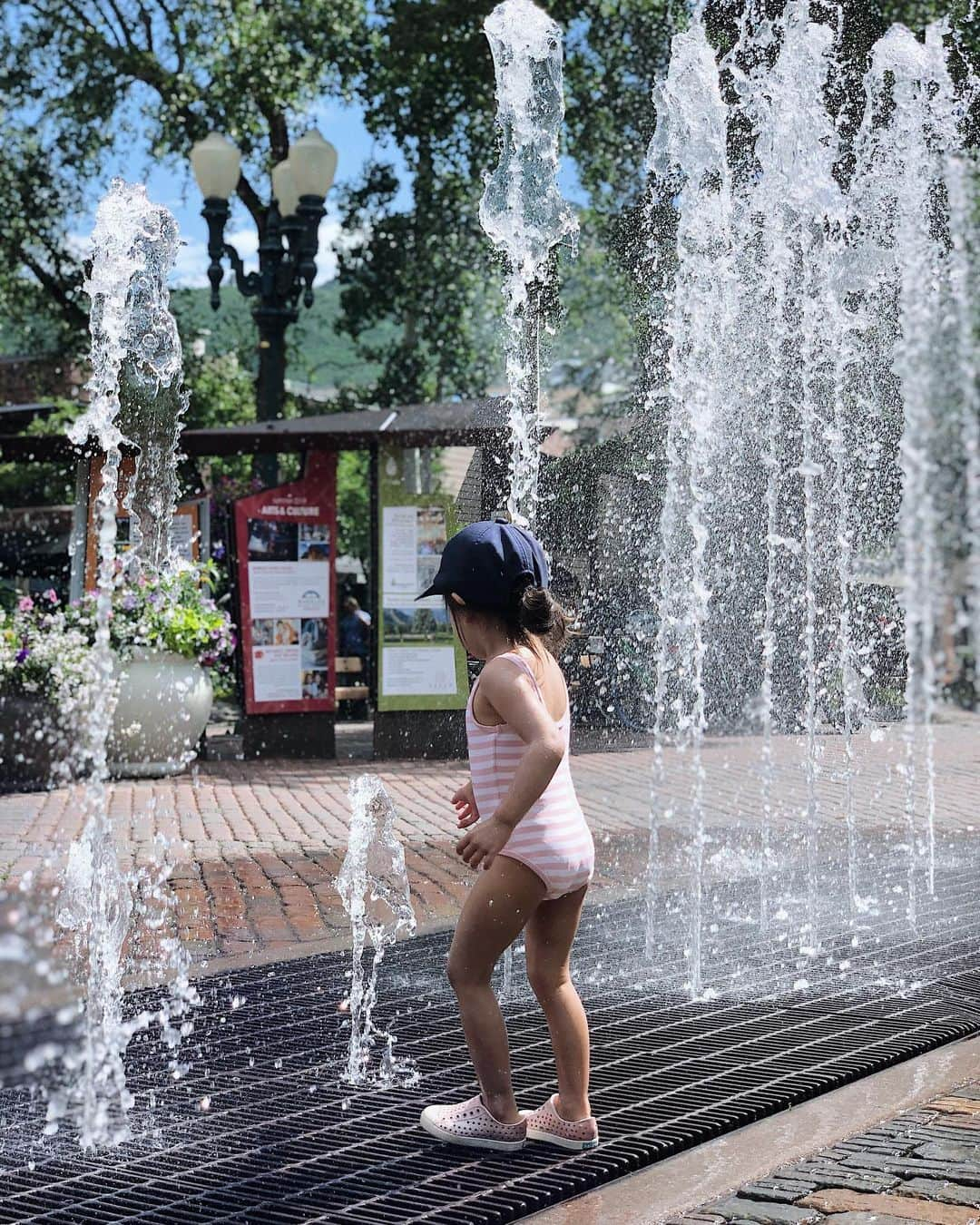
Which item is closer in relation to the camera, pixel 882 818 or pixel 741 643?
pixel 882 818

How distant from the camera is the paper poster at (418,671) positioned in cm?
1224

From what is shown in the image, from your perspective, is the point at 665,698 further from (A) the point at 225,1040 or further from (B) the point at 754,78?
(A) the point at 225,1040

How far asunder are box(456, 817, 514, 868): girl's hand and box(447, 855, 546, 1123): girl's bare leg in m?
0.13

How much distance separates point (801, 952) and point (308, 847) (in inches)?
122

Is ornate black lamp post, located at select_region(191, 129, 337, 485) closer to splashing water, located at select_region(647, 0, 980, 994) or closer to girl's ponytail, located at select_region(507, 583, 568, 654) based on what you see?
splashing water, located at select_region(647, 0, 980, 994)

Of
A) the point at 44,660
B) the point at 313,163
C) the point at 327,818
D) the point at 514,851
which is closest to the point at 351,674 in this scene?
the point at 313,163

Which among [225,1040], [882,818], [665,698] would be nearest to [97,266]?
[225,1040]

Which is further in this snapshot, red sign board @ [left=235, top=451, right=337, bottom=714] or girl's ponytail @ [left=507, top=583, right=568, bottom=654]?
red sign board @ [left=235, top=451, right=337, bottom=714]

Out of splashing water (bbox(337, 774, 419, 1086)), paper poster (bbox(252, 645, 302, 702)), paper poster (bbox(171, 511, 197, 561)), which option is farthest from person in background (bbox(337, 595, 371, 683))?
splashing water (bbox(337, 774, 419, 1086))

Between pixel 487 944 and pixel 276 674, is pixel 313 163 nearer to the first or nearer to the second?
pixel 276 674

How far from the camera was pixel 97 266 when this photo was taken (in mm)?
6855

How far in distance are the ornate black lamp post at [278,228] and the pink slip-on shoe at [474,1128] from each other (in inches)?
451

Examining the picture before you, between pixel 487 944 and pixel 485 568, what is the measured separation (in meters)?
0.83

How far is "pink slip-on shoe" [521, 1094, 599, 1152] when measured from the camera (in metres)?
3.37
